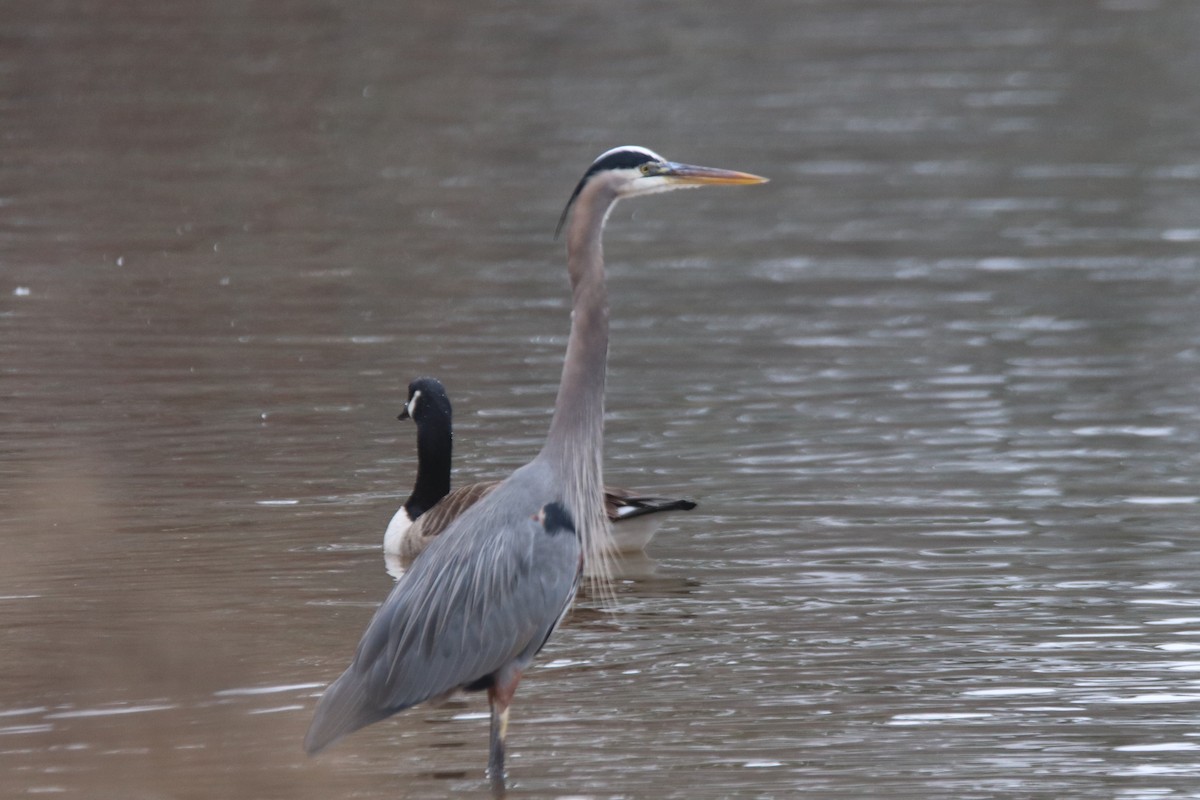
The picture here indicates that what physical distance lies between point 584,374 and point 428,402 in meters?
2.90

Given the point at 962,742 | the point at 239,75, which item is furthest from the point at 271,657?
the point at 239,75

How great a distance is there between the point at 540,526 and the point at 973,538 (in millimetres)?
3372

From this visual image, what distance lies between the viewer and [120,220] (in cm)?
1880

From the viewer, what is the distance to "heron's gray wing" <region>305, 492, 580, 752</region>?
742 cm

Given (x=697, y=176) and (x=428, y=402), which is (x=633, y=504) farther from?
(x=697, y=176)

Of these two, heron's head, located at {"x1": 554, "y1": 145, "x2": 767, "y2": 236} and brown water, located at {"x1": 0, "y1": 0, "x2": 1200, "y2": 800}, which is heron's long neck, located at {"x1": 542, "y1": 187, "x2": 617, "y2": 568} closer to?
heron's head, located at {"x1": 554, "y1": 145, "x2": 767, "y2": 236}

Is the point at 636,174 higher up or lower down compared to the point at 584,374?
higher up

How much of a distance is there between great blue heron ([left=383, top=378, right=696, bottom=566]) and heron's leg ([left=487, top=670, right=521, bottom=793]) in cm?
203

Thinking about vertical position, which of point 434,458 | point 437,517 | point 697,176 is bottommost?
point 437,517

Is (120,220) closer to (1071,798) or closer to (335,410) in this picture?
→ (335,410)

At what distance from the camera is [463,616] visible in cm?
758

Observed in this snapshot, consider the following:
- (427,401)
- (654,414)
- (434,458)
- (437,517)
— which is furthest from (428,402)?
(654,414)

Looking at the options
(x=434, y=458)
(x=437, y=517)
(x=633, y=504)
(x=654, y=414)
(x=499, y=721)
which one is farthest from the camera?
(x=654, y=414)

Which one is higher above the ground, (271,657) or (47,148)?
(47,148)
